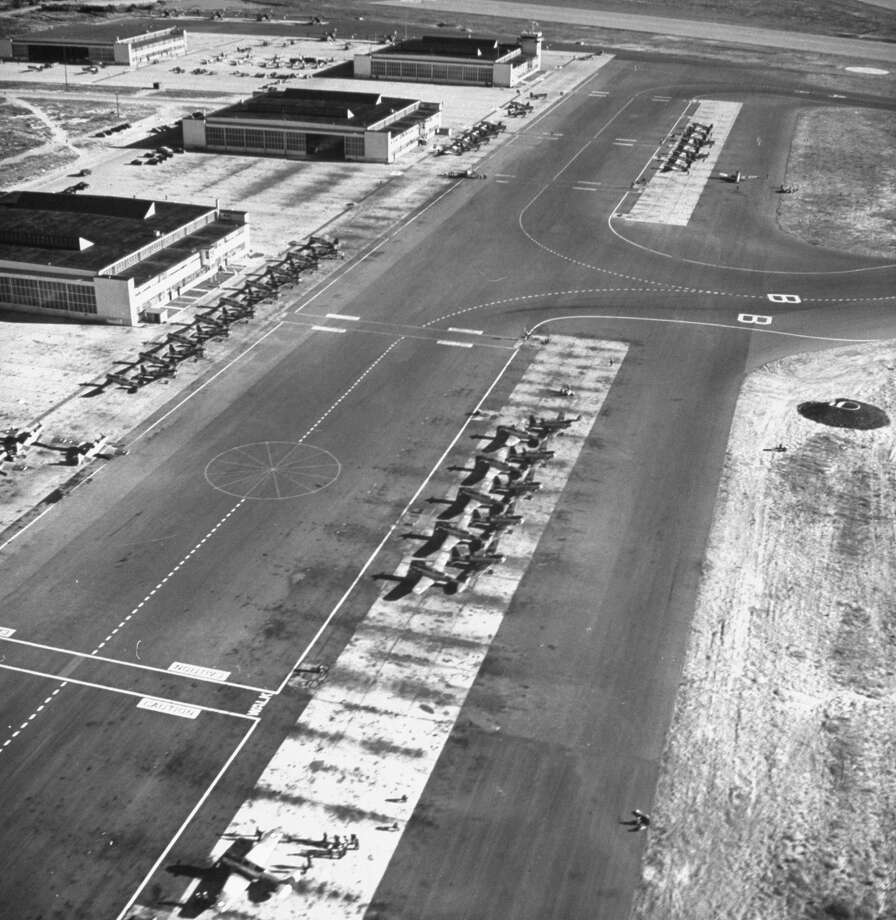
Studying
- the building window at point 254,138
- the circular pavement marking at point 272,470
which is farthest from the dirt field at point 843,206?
the circular pavement marking at point 272,470

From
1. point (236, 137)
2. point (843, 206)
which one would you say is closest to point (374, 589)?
point (843, 206)

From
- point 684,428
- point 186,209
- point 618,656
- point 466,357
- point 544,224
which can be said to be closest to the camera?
point 618,656

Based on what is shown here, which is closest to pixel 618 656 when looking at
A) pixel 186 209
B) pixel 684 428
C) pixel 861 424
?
pixel 684 428

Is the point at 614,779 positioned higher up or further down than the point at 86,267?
further down

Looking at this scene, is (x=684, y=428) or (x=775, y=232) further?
(x=775, y=232)

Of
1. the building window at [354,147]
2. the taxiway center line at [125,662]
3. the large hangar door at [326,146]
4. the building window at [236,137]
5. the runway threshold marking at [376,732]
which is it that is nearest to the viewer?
the runway threshold marking at [376,732]

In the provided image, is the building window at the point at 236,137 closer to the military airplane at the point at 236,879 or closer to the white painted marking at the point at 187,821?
the white painted marking at the point at 187,821

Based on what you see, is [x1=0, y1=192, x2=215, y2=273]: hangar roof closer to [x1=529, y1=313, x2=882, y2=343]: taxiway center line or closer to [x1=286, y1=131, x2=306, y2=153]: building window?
[x1=529, y1=313, x2=882, y2=343]: taxiway center line

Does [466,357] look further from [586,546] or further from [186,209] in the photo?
[186,209]
